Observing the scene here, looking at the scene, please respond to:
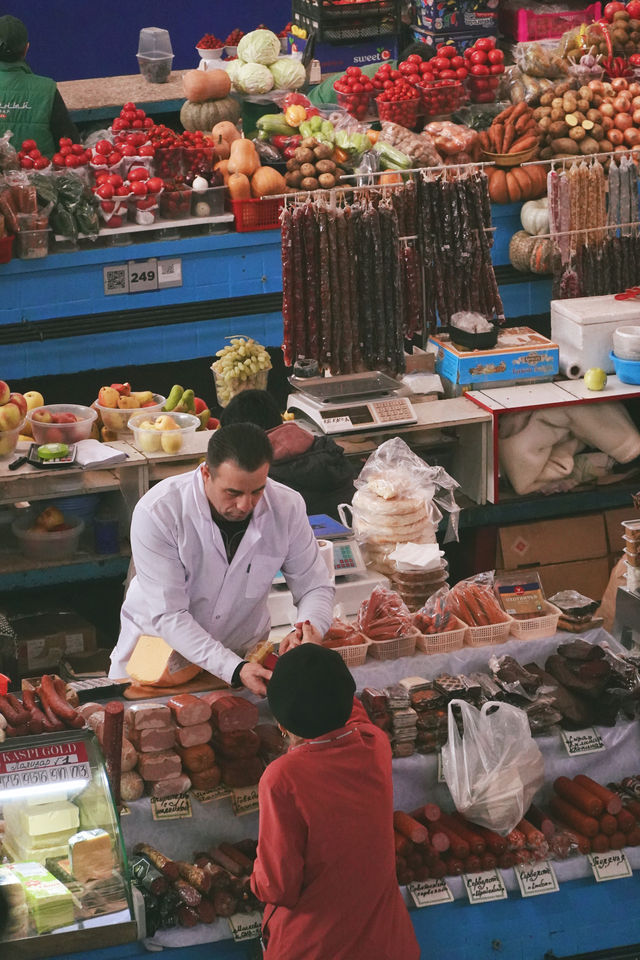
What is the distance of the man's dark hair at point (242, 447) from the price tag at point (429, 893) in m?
1.29

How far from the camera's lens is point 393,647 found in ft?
14.2

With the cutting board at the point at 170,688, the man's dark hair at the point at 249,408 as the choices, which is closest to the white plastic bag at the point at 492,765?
the cutting board at the point at 170,688

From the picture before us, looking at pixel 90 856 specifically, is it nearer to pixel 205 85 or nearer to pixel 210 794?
pixel 210 794

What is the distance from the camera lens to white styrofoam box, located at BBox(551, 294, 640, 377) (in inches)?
274

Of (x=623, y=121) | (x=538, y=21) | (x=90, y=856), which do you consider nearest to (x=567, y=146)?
(x=623, y=121)

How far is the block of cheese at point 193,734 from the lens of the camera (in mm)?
3666

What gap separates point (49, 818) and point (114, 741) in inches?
12.0

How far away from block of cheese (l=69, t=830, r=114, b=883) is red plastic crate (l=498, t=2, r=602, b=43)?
7557mm

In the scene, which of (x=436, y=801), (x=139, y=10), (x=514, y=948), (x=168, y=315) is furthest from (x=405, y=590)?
(x=139, y=10)

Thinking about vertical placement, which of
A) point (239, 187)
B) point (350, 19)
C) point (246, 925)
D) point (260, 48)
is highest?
point (350, 19)

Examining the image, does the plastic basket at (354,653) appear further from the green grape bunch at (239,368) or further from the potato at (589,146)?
the potato at (589,146)

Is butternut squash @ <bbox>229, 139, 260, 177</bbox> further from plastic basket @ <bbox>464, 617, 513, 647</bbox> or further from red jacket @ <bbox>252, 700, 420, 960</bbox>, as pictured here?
red jacket @ <bbox>252, 700, 420, 960</bbox>

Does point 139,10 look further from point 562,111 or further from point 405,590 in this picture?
point 405,590

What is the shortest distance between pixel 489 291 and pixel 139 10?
646 cm
